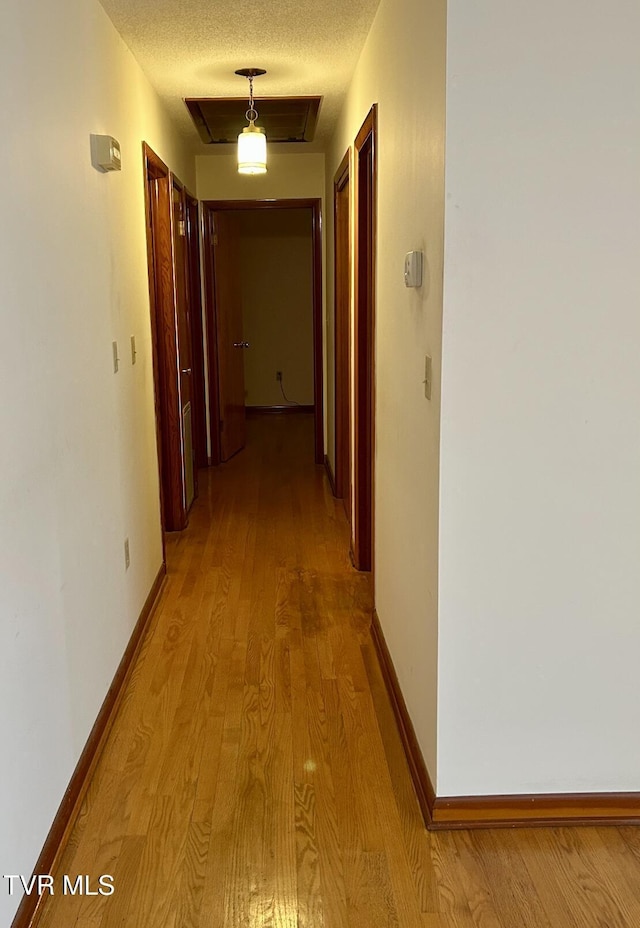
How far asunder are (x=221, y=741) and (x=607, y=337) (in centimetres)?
171

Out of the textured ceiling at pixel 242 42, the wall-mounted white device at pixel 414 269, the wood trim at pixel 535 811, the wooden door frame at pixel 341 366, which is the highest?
the textured ceiling at pixel 242 42

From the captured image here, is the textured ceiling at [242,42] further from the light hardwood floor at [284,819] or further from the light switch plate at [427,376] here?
the light hardwood floor at [284,819]

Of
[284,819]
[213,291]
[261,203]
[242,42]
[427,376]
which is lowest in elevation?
[284,819]

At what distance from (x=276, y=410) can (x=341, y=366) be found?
4265 millimetres

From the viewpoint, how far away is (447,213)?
1.97 meters

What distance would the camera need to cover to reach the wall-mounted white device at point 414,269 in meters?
2.29

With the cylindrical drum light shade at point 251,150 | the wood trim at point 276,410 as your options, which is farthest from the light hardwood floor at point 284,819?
the wood trim at point 276,410

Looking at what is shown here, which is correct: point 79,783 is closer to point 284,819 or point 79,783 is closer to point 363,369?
point 284,819

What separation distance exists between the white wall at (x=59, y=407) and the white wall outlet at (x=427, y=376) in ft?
3.25

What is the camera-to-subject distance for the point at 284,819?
7.56ft

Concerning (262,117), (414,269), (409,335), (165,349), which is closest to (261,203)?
(262,117)

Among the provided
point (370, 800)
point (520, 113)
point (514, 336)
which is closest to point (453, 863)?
point (370, 800)

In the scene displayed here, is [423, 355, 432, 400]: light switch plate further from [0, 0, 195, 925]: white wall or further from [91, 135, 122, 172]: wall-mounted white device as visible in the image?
[91, 135, 122, 172]: wall-mounted white device

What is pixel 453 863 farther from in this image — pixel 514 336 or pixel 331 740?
pixel 514 336
